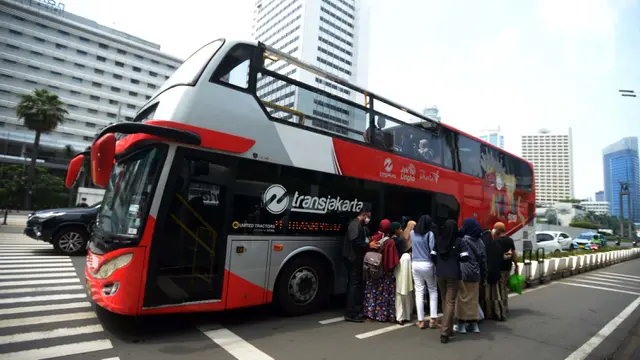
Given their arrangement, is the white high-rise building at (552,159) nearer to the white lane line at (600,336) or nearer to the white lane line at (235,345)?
the white lane line at (600,336)

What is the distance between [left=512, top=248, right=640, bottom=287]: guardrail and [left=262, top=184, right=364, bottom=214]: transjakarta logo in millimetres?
6396

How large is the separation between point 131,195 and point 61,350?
6.23 feet

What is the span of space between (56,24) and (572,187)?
12638cm

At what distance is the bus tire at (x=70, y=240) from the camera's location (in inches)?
389

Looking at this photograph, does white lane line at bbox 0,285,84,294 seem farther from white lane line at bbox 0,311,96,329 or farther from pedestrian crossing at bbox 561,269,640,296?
pedestrian crossing at bbox 561,269,640,296

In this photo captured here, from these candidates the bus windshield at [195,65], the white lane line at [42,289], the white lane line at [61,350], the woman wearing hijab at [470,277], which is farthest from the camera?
the white lane line at [42,289]

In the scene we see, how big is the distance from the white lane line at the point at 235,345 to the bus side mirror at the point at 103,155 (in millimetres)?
2503

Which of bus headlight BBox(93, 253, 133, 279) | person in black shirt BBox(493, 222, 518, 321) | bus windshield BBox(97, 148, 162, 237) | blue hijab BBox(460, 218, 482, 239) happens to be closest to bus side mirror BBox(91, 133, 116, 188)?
bus windshield BBox(97, 148, 162, 237)

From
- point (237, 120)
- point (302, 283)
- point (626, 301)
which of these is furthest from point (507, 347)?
point (626, 301)

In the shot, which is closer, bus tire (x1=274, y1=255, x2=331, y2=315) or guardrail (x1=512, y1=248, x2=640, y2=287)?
bus tire (x1=274, y1=255, x2=331, y2=315)

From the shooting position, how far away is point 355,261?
576cm

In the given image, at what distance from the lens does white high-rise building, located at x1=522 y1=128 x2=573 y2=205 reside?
87625 millimetres

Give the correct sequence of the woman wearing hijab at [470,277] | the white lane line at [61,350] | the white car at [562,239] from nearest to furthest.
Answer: the white lane line at [61,350] → the woman wearing hijab at [470,277] → the white car at [562,239]

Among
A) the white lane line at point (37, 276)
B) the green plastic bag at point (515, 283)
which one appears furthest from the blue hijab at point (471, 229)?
the white lane line at point (37, 276)
